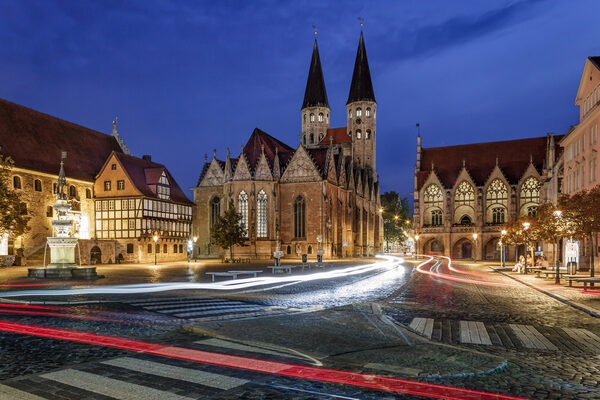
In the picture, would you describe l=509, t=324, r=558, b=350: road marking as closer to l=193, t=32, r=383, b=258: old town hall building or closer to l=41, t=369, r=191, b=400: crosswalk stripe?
l=41, t=369, r=191, b=400: crosswalk stripe

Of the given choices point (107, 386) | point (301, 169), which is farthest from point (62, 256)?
point (301, 169)

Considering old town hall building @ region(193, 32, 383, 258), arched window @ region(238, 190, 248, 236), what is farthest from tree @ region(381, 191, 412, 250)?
arched window @ region(238, 190, 248, 236)

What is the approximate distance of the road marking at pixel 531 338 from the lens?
891 centimetres

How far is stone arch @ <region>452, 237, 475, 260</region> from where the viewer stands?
70312mm

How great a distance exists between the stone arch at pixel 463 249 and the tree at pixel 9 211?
5576 cm

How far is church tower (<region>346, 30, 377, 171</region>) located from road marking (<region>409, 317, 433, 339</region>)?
76396 millimetres

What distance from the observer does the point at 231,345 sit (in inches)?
340

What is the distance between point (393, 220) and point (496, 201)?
140ft

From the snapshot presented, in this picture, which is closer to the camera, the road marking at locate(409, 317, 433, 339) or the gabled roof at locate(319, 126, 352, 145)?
the road marking at locate(409, 317, 433, 339)

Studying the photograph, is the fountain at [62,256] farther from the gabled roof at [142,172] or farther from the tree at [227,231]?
the gabled roof at [142,172]

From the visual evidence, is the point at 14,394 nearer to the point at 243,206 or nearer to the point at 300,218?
the point at 300,218

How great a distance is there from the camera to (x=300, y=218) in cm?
6153

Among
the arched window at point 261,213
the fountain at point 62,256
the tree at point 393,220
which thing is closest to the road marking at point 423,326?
the fountain at point 62,256

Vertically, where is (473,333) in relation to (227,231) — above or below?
below
